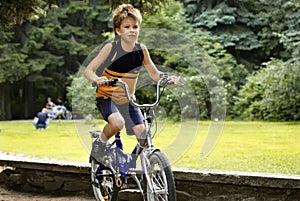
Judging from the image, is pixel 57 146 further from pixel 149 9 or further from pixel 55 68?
pixel 55 68

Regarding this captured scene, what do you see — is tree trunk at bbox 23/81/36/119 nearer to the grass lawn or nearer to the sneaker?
the grass lawn

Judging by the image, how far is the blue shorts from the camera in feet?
12.1

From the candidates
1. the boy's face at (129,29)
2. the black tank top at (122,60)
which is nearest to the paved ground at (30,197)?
the black tank top at (122,60)

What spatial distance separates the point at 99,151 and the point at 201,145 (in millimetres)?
6121

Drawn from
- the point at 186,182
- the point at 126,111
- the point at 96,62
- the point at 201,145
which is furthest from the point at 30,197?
the point at 201,145

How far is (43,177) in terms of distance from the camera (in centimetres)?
512

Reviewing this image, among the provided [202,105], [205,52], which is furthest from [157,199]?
[205,52]

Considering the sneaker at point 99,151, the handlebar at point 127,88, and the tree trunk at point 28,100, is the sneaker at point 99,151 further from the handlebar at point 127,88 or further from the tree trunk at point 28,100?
the tree trunk at point 28,100

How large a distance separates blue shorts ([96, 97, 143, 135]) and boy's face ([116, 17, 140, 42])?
43 centimetres

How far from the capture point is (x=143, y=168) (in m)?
3.52

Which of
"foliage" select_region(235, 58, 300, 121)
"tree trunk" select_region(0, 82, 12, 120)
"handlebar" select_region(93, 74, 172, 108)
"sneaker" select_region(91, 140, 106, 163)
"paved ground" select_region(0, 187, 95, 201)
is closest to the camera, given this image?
"handlebar" select_region(93, 74, 172, 108)

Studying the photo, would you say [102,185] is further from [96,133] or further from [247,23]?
[247,23]

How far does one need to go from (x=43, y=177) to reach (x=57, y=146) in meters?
5.84

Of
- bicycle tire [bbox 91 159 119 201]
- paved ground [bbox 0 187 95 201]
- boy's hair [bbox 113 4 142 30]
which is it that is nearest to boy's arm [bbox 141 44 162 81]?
boy's hair [bbox 113 4 142 30]
